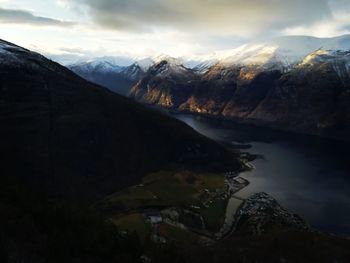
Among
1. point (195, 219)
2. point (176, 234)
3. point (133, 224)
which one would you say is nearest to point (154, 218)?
point (133, 224)

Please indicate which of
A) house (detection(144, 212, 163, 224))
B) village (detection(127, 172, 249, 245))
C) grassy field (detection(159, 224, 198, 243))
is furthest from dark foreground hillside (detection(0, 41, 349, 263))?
house (detection(144, 212, 163, 224))

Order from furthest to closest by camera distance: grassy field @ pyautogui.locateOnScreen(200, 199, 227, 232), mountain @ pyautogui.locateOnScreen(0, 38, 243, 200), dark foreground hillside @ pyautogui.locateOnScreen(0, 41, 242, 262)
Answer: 1. mountain @ pyautogui.locateOnScreen(0, 38, 243, 200)
2. dark foreground hillside @ pyautogui.locateOnScreen(0, 41, 242, 262)
3. grassy field @ pyautogui.locateOnScreen(200, 199, 227, 232)

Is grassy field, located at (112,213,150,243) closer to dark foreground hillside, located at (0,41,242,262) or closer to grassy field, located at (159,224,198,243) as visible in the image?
grassy field, located at (159,224,198,243)

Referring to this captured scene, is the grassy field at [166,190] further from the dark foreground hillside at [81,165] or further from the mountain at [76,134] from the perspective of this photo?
the mountain at [76,134]

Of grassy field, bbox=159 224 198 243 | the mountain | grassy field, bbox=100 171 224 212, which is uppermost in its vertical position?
the mountain

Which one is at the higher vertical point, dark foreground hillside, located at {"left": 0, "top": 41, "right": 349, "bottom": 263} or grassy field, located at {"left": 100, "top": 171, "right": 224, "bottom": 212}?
dark foreground hillside, located at {"left": 0, "top": 41, "right": 349, "bottom": 263}

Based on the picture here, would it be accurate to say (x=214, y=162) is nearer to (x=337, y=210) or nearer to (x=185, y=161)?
(x=185, y=161)

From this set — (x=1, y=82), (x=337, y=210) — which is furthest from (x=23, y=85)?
(x=337, y=210)

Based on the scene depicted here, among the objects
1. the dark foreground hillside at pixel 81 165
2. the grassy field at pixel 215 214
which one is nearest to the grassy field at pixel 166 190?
the dark foreground hillside at pixel 81 165

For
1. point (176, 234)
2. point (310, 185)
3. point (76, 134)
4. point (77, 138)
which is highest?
point (76, 134)

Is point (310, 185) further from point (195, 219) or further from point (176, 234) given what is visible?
point (176, 234)

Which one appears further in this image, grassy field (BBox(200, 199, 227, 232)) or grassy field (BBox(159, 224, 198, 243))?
A: grassy field (BBox(200, 199, 227, 232))
